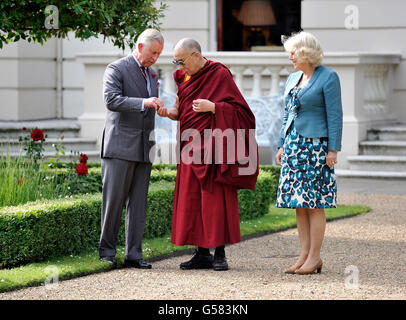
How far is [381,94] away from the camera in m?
14.9

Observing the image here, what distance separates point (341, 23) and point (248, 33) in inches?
123

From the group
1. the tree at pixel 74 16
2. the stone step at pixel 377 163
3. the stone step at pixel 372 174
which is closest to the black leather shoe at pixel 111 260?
the tree at pixel 74 16

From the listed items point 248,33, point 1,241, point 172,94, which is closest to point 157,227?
point 1,241

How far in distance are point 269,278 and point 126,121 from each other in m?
1.69

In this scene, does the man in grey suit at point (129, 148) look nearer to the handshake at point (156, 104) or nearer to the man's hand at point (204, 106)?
the handshake at point (156, 104)

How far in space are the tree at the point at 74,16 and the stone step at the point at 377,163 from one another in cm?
588

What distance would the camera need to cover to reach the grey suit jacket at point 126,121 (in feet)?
23.3

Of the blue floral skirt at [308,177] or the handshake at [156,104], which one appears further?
the handshake at [156,104]

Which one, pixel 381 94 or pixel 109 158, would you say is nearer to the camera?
pixel 109 158

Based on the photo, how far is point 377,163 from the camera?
44.7 ft

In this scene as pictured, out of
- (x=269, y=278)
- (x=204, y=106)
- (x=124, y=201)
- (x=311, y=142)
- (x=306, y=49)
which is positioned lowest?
(x=269, y=278)

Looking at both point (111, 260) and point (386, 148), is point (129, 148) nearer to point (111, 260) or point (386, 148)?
point (111, 260)

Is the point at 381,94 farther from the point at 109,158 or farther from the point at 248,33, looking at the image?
the point at 109,158

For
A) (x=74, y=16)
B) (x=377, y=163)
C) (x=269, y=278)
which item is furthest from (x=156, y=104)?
(x=377, y=163)
